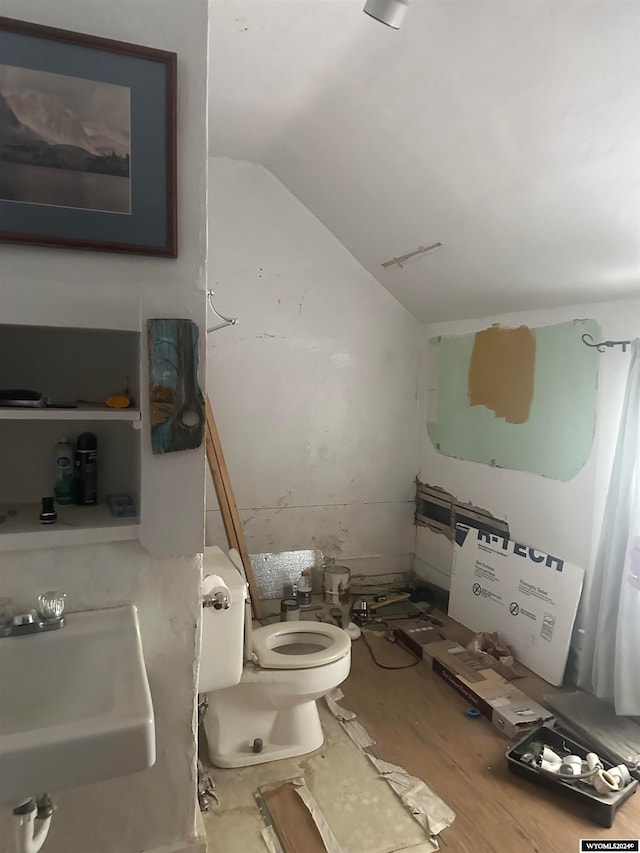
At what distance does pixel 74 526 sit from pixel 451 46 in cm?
164

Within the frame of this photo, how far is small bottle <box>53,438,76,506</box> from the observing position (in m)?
1.52

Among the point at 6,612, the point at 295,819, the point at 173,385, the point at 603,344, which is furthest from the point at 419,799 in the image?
the point at 603,344

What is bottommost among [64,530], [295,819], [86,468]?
[295,819]

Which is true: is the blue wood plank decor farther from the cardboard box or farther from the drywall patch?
the drywall patch

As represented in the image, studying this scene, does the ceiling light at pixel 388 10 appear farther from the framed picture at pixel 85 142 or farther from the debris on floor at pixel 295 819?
the debris on floor at pixel 295 819

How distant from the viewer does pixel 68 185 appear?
1.27 meters

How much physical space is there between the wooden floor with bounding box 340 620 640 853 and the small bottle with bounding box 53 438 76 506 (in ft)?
4.79

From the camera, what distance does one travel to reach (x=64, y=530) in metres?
1.32

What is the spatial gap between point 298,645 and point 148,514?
1.31 m

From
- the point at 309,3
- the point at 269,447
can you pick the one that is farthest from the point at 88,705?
the point at 269,447

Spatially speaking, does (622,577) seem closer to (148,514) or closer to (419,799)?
(419,799)

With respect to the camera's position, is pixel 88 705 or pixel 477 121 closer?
pixel 88 705

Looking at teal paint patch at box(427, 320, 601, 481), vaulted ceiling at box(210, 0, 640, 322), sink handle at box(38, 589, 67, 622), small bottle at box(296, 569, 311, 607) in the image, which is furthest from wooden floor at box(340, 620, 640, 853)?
vaulted ceiling at box(210, 0, 640, 322)

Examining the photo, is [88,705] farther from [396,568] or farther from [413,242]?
[396,568]
